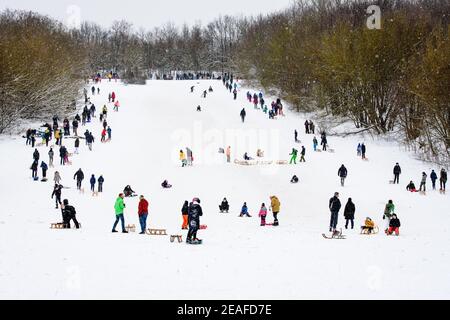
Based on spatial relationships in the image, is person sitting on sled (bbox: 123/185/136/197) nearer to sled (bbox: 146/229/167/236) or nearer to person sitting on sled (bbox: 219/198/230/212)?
person sitting on sled (bbox: 219/198/230/212)

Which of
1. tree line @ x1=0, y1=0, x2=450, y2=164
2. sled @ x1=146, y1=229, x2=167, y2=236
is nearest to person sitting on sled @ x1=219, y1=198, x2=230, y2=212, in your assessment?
sled @ x1=146, y1=229, x2=167, y2=236

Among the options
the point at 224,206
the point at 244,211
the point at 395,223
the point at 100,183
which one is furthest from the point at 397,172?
the point at 100,183

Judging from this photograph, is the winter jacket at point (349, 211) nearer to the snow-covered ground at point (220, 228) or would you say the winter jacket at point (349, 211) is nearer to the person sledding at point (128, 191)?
the snow-covered ground at point (220, 228)

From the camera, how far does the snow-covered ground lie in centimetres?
1216

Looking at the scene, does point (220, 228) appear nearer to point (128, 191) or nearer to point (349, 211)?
point (349, 211)

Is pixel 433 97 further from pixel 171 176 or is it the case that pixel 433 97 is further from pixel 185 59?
pixel 185 59

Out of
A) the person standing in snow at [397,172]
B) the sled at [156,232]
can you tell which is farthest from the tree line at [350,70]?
the sled at [156,232]

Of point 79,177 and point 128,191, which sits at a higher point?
point 79,177

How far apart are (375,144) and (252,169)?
38.4ft

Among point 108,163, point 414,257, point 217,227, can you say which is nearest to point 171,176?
point 108,163

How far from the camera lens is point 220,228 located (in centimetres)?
2011

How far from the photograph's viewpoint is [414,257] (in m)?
15.0

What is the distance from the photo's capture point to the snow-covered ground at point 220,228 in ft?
39.9

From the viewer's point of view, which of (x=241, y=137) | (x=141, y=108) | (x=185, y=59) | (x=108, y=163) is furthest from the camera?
(x=185, y=59)
